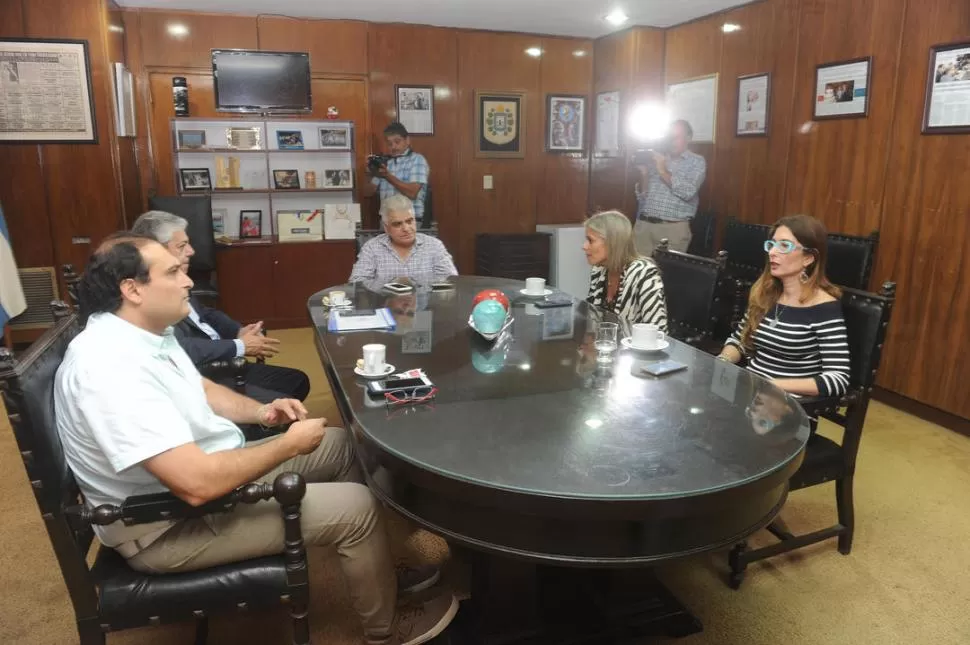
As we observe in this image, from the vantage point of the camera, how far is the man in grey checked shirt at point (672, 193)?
498 centimetres

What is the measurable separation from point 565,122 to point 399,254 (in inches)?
128

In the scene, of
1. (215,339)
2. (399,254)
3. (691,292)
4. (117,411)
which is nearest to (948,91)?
(691,292)

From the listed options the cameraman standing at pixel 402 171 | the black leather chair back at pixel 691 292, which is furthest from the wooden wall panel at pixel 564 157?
the black leather chair back at pixel 691 292

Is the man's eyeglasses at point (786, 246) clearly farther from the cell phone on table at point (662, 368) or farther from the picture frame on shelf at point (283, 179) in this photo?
the picture frame on shelf at point (283, 179)

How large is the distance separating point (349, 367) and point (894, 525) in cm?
213

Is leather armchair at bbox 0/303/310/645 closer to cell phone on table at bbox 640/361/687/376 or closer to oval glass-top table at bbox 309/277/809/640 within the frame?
oval glass-top table at bbox 309/277/809/640

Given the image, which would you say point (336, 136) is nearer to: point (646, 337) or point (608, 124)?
point (608, 124)

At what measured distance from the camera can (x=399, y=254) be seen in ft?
11.5

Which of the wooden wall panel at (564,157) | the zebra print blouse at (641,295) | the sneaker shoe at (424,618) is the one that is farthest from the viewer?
the wooden wall panel at (564,157)

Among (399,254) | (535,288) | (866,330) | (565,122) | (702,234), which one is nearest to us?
(866,330)

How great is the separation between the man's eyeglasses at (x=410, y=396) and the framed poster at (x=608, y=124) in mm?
4661

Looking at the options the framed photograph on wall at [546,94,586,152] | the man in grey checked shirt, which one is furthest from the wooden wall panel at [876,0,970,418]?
the framed photograph on wall at [546,94,586,152]

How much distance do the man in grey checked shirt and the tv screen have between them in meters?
2.78

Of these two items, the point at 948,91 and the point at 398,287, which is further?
the point at 948,91
